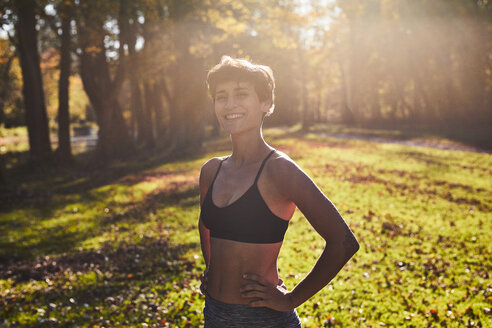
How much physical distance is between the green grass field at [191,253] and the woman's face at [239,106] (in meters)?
4.87

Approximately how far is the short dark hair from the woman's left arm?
22.1 inches

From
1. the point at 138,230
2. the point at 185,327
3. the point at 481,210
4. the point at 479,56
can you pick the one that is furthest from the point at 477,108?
the point at 185,327

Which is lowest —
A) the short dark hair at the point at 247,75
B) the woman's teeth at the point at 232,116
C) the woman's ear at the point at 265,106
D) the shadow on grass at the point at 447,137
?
the shadow on grass at the point at 447,137

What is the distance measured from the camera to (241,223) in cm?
258

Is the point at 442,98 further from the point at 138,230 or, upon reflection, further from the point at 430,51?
the point at 138,230

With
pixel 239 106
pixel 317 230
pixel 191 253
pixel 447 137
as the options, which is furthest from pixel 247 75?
pixel 447 137

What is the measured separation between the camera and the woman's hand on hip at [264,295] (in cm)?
250

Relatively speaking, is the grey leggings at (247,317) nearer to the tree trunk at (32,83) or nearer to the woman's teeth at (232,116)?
the woman's teeth at (232,116)

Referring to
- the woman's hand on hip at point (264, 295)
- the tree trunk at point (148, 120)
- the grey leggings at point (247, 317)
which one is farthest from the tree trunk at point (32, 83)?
the woman's hand on hip at point (264, 295)

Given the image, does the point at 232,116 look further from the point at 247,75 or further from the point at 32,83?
the point at 32,83

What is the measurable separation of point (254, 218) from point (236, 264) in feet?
1.19

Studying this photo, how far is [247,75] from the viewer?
271 centimetres

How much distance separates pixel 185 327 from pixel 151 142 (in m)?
27.3

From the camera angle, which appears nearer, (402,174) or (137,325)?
(137,325)
